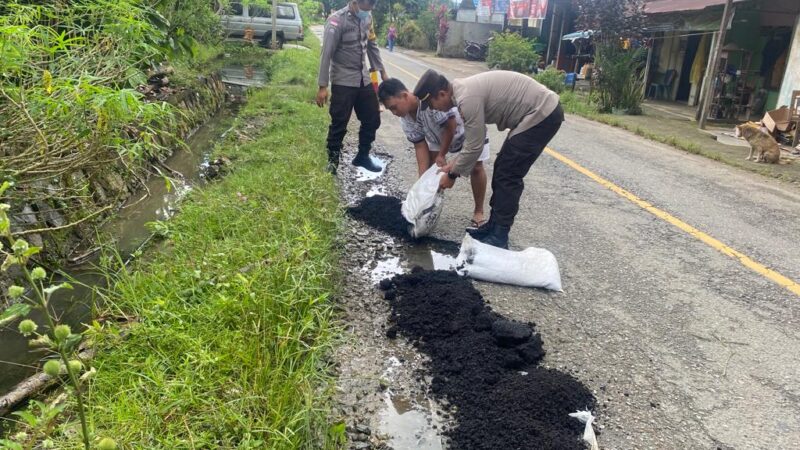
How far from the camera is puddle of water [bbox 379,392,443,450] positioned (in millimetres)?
2484

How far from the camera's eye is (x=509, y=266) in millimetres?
3957

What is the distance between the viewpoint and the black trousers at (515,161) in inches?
165

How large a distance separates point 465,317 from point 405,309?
40 cm

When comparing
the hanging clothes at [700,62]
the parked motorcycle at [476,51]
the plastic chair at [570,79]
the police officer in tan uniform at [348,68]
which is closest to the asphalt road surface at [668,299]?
the police officer in tan uniform at [348,68]

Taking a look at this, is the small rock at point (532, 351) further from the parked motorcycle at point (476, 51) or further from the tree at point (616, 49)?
the parked motorcycle at point (476, 51)

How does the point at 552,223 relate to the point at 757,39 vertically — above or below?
below

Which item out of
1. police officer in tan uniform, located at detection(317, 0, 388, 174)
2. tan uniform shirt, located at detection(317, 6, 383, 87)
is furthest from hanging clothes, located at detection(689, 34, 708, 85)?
tan uniform shirt, located at detection(317, 6, 383, 87)

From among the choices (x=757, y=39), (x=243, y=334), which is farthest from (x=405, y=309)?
(x=757, y=39)

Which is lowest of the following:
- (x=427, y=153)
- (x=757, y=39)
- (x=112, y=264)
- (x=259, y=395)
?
(x=112, y=264)

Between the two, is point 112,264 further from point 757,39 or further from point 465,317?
point 757,39

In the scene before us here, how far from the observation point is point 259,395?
8.07ft

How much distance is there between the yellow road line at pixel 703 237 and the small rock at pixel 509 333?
229 centimetres

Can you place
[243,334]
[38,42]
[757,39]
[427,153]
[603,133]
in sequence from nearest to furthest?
[243,334]
[38,42]
[427,153]
[603,133]
[757,39]

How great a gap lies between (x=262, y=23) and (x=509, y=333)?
22642 millimetres
